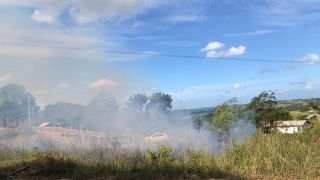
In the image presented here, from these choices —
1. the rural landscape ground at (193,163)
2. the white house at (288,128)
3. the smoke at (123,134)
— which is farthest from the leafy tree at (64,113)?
the rural landscape ground at (193,163)

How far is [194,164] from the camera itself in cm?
1058

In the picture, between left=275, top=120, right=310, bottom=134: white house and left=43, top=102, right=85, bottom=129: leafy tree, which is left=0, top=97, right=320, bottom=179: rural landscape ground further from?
left=43, top=102, right=85, bottom=129: leafy tree

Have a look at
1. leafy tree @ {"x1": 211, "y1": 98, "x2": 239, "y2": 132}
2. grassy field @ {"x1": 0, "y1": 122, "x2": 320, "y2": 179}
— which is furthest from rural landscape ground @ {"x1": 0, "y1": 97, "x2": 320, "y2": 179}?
leafy tree @ {"x1": 211, "y1": 98, "x2": 239, "y2": 132}

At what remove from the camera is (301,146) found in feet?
36.5

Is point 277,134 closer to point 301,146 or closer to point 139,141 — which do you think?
point 301,146

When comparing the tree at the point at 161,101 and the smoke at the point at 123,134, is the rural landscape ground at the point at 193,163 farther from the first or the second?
the tree at the point at 161,101

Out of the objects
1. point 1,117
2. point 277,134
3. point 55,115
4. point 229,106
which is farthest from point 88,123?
point 229,106

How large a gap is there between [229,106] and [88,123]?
31.5 meters

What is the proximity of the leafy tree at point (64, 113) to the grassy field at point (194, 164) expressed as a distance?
25.2 metres

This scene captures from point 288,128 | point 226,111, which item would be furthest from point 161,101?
point 288,128

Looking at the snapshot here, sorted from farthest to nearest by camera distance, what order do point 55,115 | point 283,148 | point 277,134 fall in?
1. point 55,115
2. point 277,134
3. point 283,148

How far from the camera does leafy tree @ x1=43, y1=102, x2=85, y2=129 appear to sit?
3706 cm

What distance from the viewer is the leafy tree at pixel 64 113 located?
122 ft

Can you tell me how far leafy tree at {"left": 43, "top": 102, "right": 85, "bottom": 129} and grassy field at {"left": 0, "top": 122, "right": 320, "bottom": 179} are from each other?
25.2 m
